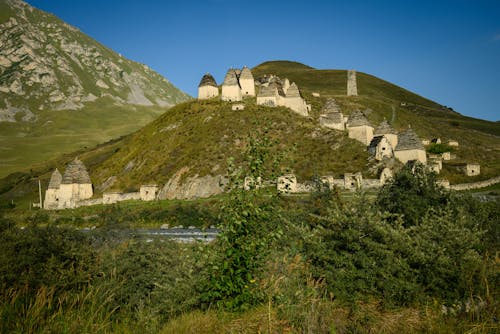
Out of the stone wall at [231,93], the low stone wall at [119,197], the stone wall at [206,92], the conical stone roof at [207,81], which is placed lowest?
the low stone wall at [119,197]

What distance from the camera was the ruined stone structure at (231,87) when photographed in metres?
80.4

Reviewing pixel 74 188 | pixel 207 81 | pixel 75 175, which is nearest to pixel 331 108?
pixel 207 81

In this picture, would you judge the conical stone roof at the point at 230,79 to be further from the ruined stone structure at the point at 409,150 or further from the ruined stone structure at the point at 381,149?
the ruined stone structure at the point at 409,150

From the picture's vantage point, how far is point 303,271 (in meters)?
9.84

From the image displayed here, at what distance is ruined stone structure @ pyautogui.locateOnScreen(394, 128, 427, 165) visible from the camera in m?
53.8

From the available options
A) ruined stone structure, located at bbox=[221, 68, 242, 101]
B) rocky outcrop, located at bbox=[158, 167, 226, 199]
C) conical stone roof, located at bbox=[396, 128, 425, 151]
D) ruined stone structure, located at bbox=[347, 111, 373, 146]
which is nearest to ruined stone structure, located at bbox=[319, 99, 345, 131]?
ruined stone structure, located at bbox=[347, 111, 373, 146]

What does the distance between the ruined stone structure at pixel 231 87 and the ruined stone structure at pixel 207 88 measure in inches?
321

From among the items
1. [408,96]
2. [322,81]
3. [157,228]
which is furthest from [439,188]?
[408,96]

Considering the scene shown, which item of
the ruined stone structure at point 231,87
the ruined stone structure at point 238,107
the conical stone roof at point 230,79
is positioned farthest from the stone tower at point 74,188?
the conical stone roof at point 230,79

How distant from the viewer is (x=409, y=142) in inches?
2154

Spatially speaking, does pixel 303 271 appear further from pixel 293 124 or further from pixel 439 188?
pixel 293 124

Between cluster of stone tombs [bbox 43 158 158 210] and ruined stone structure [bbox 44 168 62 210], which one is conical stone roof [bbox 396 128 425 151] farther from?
ruined stone structure [bbox 44 168 62 210]

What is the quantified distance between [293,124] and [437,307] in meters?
59.9

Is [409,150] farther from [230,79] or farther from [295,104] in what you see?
[230,79]
